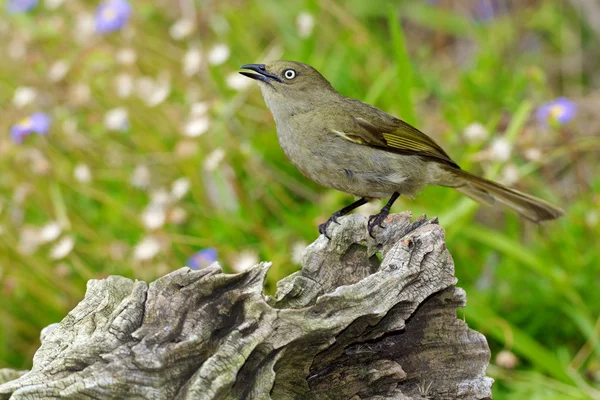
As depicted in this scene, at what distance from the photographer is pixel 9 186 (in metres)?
5.89

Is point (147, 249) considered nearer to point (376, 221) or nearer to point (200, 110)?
point (200, 110)

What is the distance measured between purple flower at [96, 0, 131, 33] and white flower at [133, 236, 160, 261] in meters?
1.80

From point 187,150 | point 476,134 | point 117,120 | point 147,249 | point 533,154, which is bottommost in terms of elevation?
point 147,249

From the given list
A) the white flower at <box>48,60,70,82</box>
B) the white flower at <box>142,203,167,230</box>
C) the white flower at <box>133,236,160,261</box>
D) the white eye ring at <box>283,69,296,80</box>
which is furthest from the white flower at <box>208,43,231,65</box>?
the white flower at <box>133,236,160,261</box>

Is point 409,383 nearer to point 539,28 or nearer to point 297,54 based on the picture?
point 297,54

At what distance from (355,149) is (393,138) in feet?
0.94

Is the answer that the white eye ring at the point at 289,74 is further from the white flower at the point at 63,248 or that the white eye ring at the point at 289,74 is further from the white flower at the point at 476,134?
the white flower at the point at 63,248

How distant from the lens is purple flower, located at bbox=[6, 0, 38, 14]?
641 centimetres

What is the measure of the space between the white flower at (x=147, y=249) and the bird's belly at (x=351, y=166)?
43.1 inches

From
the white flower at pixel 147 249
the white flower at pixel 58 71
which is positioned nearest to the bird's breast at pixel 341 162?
the white flower at pixel 147 249

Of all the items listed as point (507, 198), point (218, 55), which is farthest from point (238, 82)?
point (507, 198)

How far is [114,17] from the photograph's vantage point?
5422 mm

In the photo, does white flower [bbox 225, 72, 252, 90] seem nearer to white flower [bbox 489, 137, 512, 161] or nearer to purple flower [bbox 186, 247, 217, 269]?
purple flower [bbox 186, 247, 217, 269]

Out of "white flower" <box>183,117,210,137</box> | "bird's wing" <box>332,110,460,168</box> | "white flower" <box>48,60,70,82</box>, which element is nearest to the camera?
"bird's wing" <box>332,110,460,168</box>
